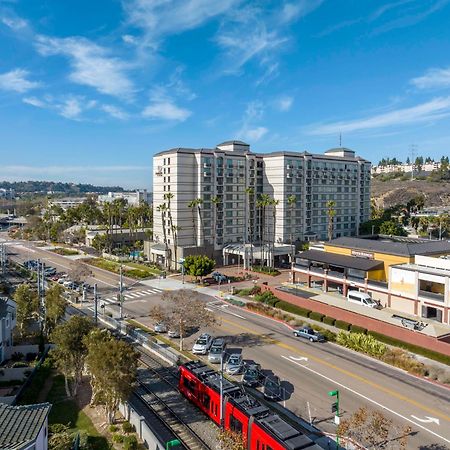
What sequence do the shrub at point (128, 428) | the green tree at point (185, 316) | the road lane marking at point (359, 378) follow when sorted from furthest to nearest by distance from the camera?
the green tree at point (185, 316), the road lane marking at point (359, 378), the shrub at point (128, 428)

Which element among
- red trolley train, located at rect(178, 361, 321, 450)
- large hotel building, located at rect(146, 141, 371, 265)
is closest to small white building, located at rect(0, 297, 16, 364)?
red trolley train, located at rect(178, 361, 321, 450)

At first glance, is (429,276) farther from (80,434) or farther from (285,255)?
(285,255)

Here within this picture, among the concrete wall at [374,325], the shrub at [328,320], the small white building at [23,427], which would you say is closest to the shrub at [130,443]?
the small white building at [23,427]

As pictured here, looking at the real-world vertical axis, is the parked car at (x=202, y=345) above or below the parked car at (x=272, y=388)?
above

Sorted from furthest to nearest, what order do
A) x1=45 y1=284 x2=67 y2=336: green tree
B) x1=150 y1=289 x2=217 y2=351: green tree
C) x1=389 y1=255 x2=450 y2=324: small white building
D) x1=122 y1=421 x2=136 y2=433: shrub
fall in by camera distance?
x1=389 y1=255 x2=450 y2=324: small white building < x1=45 y1=284 x2=67 y2=336: green tree < x1=150 y1=289 x2=217 y2=351: green tree < x1=122 y1=421 x2=136 y2=433: shrub

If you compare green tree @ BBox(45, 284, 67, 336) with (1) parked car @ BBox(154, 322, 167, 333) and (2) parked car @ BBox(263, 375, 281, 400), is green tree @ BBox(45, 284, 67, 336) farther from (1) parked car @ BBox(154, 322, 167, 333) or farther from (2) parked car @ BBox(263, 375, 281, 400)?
(2) parked car @ BBox(263, 375, 281, 400)

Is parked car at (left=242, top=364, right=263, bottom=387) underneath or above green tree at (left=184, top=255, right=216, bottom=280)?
underneath

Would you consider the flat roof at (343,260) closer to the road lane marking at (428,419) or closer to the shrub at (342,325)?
the shrub at (342,325)
